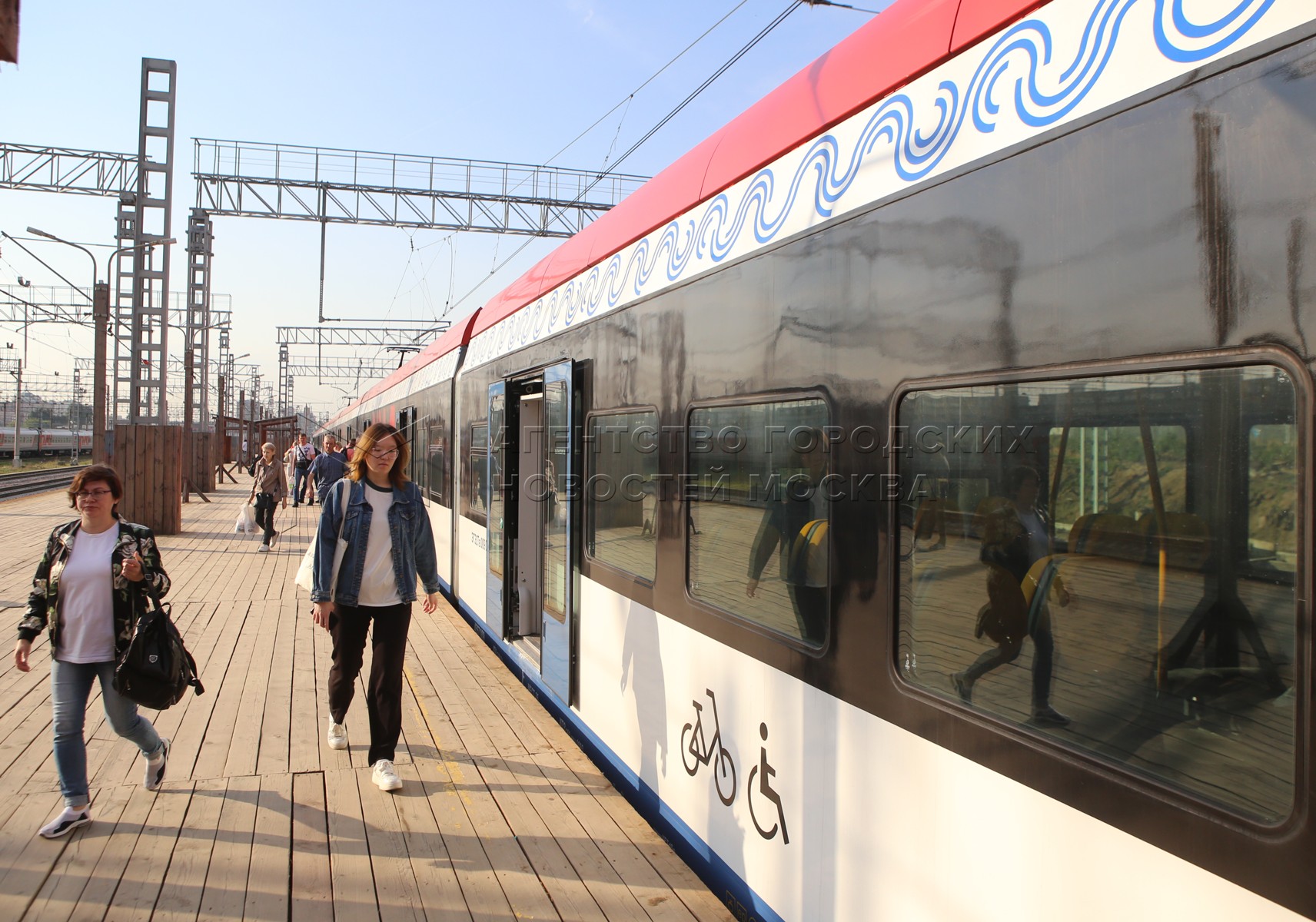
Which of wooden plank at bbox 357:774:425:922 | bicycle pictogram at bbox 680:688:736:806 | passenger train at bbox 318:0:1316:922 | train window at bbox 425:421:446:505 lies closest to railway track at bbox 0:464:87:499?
train window at bbox 425:421:446:505

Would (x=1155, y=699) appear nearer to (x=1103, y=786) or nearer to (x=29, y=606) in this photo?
(x=1103, y=786)

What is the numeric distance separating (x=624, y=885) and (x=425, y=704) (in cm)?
280

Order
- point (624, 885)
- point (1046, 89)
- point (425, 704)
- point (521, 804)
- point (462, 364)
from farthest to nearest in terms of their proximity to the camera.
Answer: point (462, 364) < point (425, 704) < point (521, 804) < point (624, 885) < point (1046, 89)

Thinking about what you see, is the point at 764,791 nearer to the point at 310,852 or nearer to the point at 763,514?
the point at 763,514

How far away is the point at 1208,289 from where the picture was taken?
1.55 meters

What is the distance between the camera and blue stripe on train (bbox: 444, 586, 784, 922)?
9.99 feet

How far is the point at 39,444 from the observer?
193ft

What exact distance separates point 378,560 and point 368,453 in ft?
1.69

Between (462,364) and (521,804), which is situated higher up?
(462,364)

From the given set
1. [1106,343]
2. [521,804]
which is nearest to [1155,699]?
[1106,343]

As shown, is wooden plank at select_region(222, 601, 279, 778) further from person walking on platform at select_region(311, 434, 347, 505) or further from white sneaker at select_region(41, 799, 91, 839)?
person walking on platform at select_region(311, 434, 347, 505)

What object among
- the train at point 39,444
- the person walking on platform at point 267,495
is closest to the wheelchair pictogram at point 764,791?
the person walking on platform at point 267,495

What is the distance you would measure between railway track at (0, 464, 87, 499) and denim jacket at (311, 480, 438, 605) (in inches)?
864

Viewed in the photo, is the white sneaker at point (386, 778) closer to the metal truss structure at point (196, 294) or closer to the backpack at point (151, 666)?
the backpack at point (151, 666)
